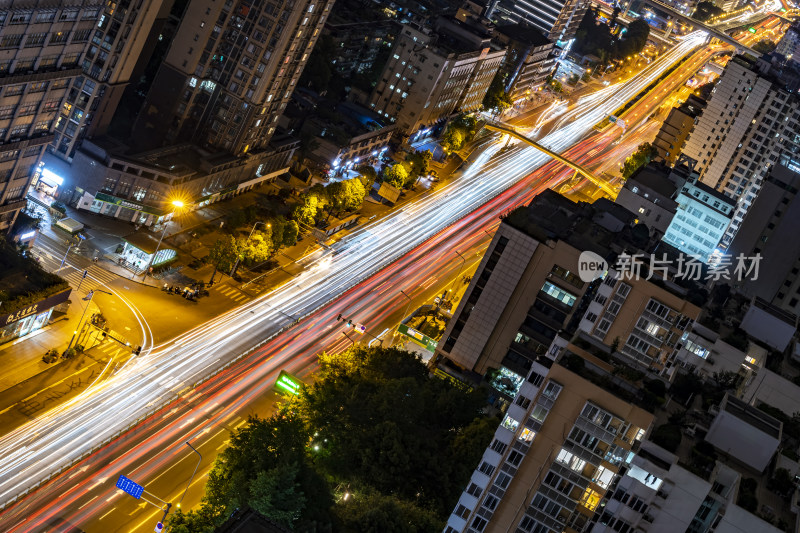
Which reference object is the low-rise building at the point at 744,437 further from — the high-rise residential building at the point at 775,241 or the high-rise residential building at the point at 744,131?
the high-rise residential building at the point at 744,131

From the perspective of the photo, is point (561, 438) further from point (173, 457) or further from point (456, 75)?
point (456, 75)

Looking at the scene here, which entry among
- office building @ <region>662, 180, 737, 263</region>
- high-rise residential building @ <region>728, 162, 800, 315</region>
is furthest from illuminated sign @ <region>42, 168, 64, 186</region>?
high-rise residential building @ <region>728, 162, 800, 315</region>

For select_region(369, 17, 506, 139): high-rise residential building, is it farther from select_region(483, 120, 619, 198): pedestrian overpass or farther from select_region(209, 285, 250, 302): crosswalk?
select_region(209, 285, 250, 302): crosswalk

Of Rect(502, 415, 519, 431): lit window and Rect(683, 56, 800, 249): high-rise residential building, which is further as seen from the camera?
Rect(683, 56, 800, 249): high-rise residential building

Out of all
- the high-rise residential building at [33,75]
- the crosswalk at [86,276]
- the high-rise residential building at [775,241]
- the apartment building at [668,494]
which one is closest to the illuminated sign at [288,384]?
the crosswalk at [86,276]

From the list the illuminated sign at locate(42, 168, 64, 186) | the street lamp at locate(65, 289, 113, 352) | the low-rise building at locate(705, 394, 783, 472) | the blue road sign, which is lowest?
the street lamp at locate(65, 289, 113, 352)

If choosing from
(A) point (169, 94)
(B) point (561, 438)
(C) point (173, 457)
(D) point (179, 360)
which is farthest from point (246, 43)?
(B) point (561, 438)
